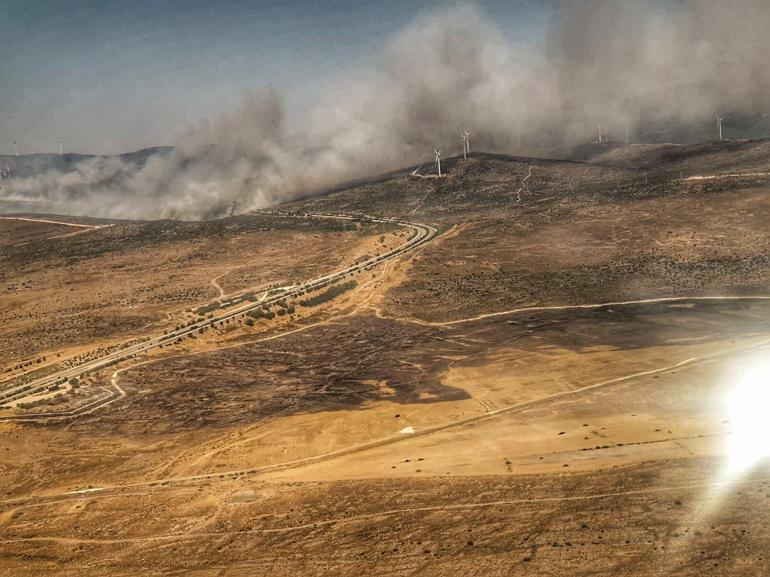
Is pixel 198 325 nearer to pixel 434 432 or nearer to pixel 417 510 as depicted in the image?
pixel 434 432

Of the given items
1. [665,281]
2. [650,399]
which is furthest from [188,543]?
[665,281]

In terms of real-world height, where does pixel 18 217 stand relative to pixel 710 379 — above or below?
above

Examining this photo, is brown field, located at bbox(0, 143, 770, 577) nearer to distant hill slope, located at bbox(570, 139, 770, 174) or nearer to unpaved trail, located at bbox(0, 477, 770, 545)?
unpaved trail, located at bbox(0, 477, 770, 545)

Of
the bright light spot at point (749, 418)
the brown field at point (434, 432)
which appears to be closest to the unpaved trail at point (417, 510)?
the brown field at point (434, 432)

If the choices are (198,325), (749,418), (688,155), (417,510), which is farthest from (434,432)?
(688,155)

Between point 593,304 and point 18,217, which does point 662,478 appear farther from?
point 18,217
